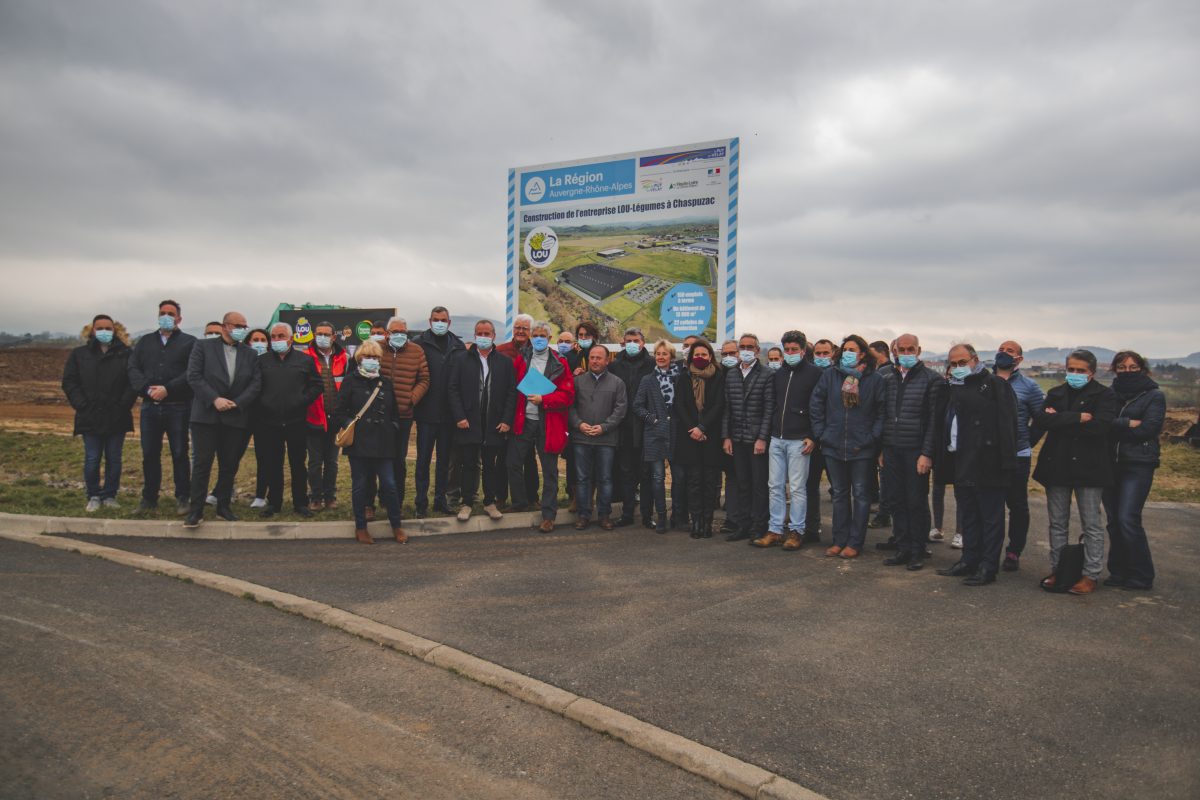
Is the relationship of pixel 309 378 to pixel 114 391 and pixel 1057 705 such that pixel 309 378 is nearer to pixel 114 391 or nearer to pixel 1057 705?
pixel 114 391

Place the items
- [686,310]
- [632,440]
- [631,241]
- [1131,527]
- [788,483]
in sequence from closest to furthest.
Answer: [1131,527] → [788,483] → [632,440] → [686,310] → [631,241]

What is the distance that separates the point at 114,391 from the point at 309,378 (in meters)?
2.28

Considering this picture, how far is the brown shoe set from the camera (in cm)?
674

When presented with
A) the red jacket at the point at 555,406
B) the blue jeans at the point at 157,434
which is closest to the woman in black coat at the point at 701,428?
the red jacket at the point at 555,406

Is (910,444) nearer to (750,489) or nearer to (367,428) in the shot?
(750,489)

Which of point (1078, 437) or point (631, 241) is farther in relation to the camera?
point (631, 241)

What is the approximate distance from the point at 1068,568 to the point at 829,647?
9.60 feet

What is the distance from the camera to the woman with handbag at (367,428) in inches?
319

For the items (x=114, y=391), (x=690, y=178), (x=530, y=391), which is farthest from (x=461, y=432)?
(x=690, y=178)

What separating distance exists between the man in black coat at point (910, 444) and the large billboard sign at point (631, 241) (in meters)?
4.09

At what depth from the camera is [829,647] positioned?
530cm

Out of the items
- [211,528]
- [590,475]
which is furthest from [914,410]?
[211,528]

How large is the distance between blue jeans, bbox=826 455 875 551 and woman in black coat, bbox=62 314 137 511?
8118 millimetres

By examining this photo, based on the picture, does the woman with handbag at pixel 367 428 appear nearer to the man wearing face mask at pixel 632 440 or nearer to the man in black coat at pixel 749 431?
the man wearing face mask at pixel 632 440
